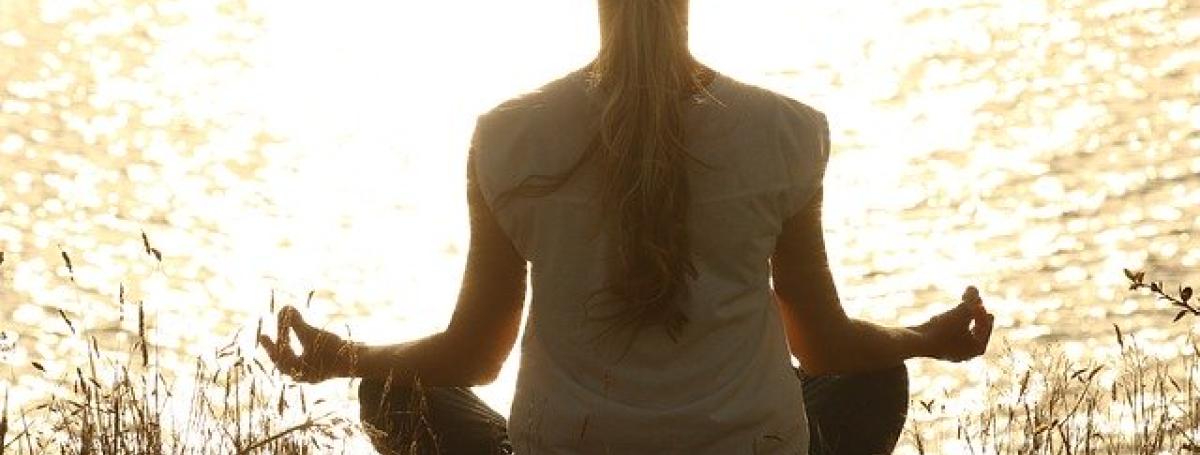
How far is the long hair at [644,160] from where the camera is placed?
4.39 metres

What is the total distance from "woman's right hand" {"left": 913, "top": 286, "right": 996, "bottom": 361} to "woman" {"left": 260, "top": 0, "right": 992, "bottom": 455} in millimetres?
379

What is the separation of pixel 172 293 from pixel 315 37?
70.9ft

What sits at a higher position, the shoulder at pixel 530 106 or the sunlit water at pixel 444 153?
the sunlit water at pixel 444 153

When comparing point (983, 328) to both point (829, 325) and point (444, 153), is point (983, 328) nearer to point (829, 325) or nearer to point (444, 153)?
point (829, 325)

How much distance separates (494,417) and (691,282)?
0.78 meters

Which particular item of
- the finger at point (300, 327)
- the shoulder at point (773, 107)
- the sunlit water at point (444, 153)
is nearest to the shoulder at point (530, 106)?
the shoulder at point (773, 107)

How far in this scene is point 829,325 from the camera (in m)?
4.82

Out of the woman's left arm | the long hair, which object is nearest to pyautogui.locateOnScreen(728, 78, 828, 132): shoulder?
the long hair

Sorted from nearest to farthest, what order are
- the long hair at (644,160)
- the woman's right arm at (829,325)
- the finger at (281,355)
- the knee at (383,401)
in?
1. the long hair at (644,160)
2. the woman's right arm at (829,325)
3. the finger at (281,355)
4. the knee at (383,401)

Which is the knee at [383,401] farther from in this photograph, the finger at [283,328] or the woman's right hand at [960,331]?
the woman's right hand at [960,331]

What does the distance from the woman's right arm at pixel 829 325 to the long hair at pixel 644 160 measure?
323 millimetres

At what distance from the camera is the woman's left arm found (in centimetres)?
475

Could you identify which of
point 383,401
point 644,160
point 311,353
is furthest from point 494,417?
point 644,160

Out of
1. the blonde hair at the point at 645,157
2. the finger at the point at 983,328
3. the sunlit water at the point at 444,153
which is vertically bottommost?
the finger at the point at 983,328
